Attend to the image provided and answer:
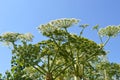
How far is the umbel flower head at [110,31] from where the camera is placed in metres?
31.3

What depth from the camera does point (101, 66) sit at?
4172cm

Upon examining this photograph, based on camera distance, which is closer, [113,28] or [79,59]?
[113,28]

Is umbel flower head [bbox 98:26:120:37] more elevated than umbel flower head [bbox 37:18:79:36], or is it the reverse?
umbel flower head [bbox 37:18:79:36]

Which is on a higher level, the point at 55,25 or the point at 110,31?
the point at 55,25

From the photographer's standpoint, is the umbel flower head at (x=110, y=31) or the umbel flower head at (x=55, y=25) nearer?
the umbel flower head at (x=55, y=25)

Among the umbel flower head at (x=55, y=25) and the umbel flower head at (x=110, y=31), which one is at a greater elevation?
the umbel flower head at (x=55, y=25)

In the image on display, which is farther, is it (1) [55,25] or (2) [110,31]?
(2) [110,31]

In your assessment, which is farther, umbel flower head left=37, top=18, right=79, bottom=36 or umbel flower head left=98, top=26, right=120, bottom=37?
umbel flower head left=98, top=26, right=120, bottom=37

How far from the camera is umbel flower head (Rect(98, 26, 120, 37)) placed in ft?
103

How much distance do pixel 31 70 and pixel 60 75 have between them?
3702 mm

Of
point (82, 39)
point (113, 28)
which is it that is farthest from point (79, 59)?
point (113, 28)

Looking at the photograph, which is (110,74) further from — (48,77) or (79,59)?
(48,77)

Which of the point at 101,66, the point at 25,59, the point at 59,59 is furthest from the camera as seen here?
the point at 101,66

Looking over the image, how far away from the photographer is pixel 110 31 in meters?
31.9
